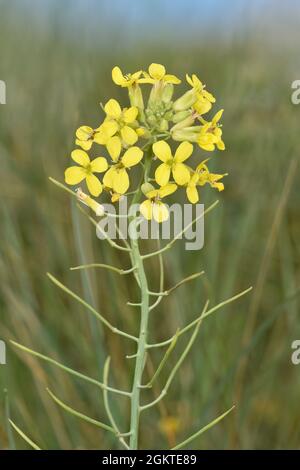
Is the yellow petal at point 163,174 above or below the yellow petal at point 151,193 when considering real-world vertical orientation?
above

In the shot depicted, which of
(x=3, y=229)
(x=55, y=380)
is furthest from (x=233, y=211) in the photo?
(x=55, y=380)

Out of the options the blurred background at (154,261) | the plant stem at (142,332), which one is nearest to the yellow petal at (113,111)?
the plant stem at (142,332)

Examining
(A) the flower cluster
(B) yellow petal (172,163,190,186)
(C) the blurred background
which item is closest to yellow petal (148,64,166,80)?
(A) the flower cluster

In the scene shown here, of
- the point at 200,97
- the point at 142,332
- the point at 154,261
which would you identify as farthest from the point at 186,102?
the point at 154,261

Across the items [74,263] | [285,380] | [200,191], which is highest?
[200,191]

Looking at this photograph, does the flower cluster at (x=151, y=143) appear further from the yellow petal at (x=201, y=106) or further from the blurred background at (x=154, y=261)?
the blurred background at (x=154, y=261)

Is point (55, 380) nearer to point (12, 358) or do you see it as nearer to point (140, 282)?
point (12, 358)

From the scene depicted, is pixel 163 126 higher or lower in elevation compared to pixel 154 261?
higher

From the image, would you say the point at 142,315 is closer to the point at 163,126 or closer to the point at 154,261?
the point at 163,126
